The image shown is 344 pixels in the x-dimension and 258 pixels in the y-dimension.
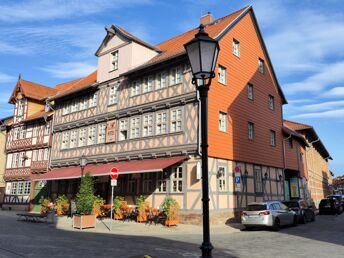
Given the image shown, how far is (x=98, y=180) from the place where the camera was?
24.5 meters

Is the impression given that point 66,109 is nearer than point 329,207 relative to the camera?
Yes

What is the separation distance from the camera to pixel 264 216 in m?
16.8

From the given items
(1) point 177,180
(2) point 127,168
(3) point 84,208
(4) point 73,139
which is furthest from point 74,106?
(3) point 84,208

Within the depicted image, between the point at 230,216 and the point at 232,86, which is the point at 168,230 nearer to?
the point at 230,216

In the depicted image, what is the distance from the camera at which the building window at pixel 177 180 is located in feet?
63.4

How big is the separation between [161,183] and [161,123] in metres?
3.64

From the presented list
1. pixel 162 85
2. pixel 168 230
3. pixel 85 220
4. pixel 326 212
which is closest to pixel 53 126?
pixel 162 85

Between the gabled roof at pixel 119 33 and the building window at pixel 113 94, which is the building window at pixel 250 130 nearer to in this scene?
the gabled roof at pixel 119 33

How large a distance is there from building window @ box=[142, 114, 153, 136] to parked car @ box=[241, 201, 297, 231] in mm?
7744

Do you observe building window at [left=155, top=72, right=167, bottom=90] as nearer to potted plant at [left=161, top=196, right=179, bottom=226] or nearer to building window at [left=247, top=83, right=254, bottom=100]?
building window at [left=247, top=83, right=254, bottom=100]

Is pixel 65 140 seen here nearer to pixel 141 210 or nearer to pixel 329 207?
pixel 141 210

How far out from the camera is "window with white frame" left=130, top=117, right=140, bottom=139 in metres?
22.6

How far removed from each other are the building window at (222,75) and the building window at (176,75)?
96.4 inches

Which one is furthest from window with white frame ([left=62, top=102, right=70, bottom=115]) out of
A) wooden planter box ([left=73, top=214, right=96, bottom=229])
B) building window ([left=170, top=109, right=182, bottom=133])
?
wooden planter box ([left=73, top=214, right=96, bottom=229])
